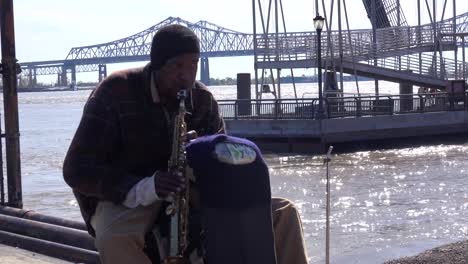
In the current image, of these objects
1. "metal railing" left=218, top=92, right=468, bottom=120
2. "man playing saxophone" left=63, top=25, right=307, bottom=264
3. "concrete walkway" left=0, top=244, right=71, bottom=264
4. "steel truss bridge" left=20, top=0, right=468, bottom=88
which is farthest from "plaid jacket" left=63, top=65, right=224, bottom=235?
"steel truss bridge" left=20, top=0, right=468, bottom=88

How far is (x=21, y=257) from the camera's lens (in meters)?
7.81

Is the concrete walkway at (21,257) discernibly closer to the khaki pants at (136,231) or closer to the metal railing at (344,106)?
the khaki pants at (136,231)

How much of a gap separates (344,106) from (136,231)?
98.6ft

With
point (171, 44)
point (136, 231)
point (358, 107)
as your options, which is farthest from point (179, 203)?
point (358, 107)

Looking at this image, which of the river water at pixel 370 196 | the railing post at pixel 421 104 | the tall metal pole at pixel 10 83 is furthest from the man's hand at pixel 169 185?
the railing post at pixel 421 104

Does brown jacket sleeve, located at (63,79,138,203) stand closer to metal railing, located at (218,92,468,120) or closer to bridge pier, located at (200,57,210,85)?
metal railing, located at (218,92,468,120)

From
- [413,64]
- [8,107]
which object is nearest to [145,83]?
[8,107]

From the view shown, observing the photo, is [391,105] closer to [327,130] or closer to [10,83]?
[327,130]

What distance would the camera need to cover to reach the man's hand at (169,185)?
10.8 ft

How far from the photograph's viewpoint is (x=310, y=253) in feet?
41.7

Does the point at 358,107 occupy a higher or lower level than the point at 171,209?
lower

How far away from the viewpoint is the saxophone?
3338mm

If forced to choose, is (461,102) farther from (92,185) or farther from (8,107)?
(92,185)

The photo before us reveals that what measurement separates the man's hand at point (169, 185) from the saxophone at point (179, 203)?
0.02 m
